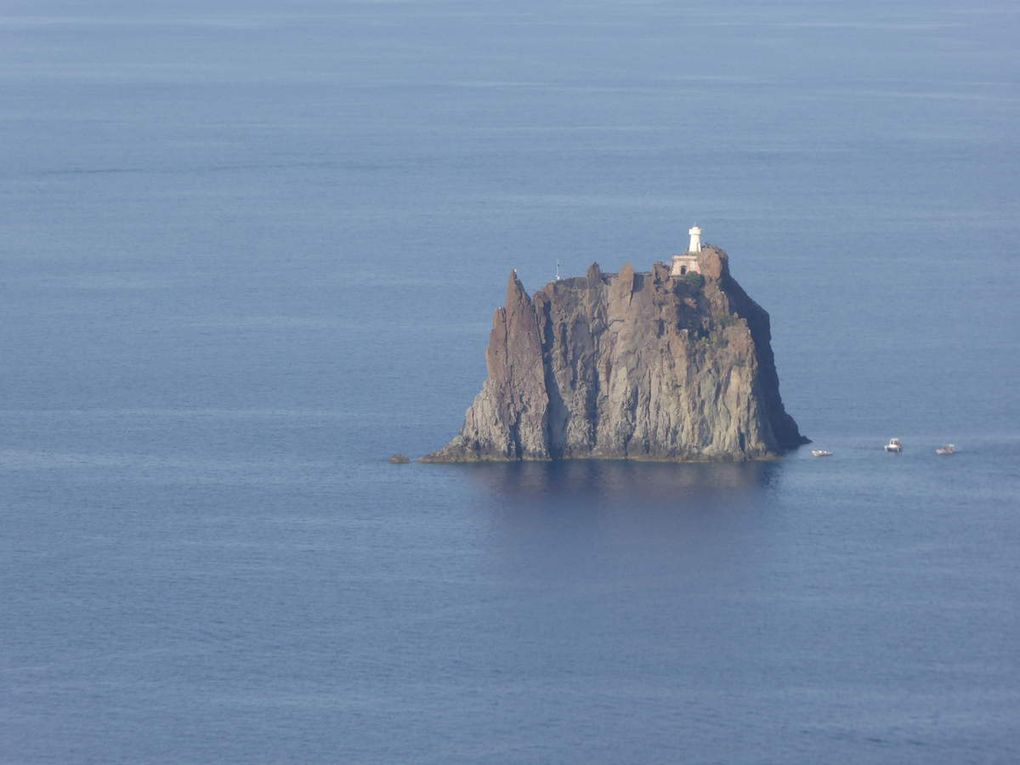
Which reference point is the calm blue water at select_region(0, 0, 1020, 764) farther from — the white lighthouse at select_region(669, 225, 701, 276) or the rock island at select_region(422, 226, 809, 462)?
the white lighthouse at select_region(669, 225, 701, 276)

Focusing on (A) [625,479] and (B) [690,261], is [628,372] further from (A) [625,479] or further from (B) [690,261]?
(B) [690,261]

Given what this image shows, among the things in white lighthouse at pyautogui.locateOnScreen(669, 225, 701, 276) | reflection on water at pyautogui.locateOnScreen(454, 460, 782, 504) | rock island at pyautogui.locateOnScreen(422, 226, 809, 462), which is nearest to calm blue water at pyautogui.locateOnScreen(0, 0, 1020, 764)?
reflection on water at pyautogui.locateOnScreen(454, 460, 782, 504)

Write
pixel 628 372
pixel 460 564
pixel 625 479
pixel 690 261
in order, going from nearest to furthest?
1. pixel 460 564
2. pixel 625 479
3. pixel 628 372
4. pixel 690 261

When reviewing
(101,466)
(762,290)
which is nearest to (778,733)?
(101,466)

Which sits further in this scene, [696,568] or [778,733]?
[696,568]

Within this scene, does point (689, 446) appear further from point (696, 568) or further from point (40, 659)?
point (40, 659)

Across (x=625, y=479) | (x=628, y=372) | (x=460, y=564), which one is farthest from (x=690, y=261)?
(x=460, y=564)
